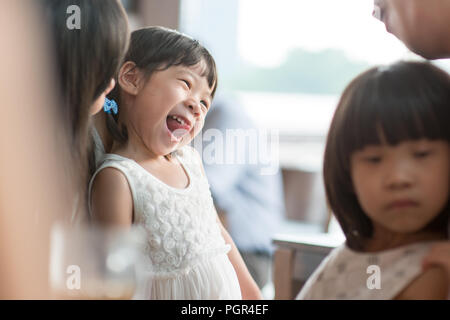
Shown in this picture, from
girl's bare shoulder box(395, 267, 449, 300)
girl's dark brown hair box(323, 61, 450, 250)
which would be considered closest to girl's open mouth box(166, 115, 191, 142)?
girl's dark brown hair box(323, 61, 450, 250)

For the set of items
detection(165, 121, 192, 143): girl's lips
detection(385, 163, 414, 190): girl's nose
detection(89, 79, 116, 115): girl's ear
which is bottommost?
detection(385, 163, 414, 190): girl's nose

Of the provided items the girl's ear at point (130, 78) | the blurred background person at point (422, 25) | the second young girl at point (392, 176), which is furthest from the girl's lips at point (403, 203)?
the girl's ear at point (130, 78)

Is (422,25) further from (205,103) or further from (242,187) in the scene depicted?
(242,187)

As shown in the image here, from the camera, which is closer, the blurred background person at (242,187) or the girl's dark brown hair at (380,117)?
the girl's dark brown hair at (380,117)

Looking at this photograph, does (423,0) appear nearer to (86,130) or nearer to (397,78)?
(397,78)

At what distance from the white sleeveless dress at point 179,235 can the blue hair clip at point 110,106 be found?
4 cm

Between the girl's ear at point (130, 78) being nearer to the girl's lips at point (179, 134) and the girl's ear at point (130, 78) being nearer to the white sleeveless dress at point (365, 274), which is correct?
the girl's lips at point (179, 134)

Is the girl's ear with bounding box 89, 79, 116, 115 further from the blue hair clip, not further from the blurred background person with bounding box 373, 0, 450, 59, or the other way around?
the blurred background person with bounding box 373, 0, 450, 59

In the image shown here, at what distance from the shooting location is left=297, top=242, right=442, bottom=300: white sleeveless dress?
1.55 feet

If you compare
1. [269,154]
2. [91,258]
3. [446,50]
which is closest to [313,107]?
[269,154]

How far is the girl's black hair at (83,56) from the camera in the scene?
47cm

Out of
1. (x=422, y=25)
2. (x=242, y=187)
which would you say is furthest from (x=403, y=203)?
(x=242, y=187)

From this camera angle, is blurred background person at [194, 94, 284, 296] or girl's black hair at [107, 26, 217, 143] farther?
blurred background person at [194, 94, 284, 296]

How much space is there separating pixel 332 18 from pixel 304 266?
28 centimetres
